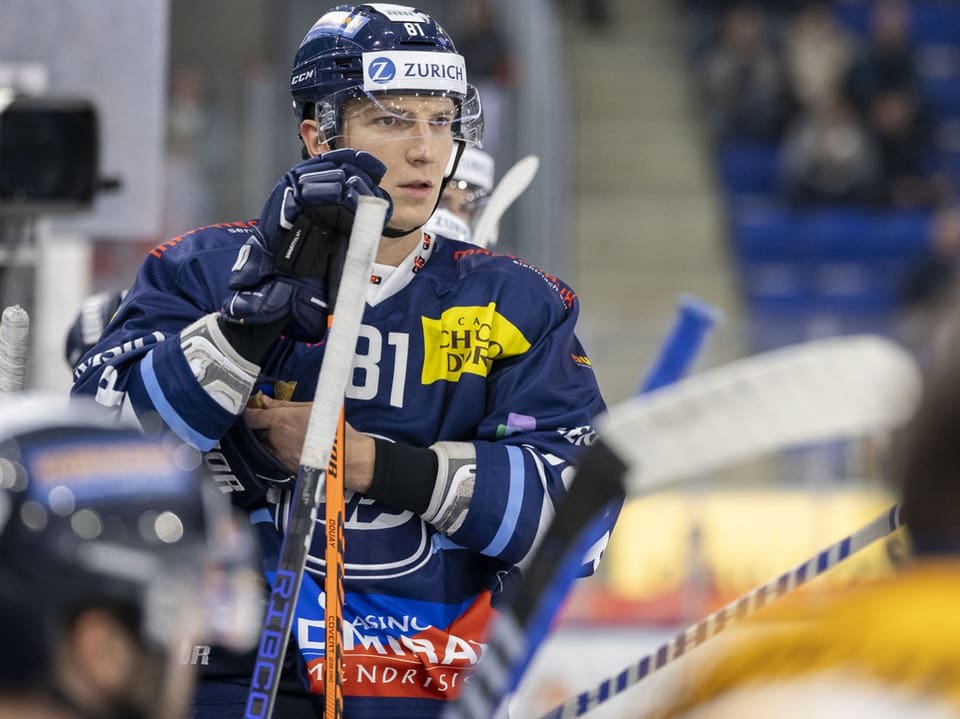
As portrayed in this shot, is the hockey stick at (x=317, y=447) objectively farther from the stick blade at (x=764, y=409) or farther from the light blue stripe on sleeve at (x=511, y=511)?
the stick blade at (x=764, y=409)

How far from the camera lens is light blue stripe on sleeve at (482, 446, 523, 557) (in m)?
2.08

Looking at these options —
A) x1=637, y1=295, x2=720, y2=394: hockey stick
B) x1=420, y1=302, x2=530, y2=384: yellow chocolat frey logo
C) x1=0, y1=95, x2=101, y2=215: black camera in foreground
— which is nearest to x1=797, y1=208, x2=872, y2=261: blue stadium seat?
x1=0, y1=95, x2=101, y2=215: black camera in foreground

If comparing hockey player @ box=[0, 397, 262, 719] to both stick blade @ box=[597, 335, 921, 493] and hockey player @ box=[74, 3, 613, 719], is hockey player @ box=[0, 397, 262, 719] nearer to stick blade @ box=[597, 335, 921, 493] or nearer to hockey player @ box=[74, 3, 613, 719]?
stick blade @ box=[597, 335, 921, 493]

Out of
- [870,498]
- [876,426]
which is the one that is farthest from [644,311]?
[876,426]

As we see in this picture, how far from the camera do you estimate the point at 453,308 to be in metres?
2.19

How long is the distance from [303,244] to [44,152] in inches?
64.5

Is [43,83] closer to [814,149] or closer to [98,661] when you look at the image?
[98,661]

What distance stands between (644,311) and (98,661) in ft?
24.7

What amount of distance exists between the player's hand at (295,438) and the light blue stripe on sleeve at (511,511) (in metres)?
0.17

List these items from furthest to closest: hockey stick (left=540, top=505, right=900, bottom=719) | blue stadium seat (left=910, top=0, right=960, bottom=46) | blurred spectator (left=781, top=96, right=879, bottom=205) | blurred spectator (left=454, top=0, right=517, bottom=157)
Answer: blue stadium seat (left=910, top=0, right=960, bottom=46), blurred spectator (left=781, top=96, right=879, bottom=205), blurred spectator (left=454, top=0, right=517, bottom=157), hockey stick (left=540, top=505, right=900, bottom=719)

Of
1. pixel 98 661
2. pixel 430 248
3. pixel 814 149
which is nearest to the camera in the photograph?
pixel 98 661

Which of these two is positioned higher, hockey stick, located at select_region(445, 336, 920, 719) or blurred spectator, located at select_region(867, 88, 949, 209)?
hockey stick, located at select_region(445, 336, 920, 719)

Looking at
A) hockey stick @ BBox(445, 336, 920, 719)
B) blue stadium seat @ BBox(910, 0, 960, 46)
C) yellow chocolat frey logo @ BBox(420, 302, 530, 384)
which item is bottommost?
yellow chocolat frey logo @ BBox(420, 302, 530, 384)

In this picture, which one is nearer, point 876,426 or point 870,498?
point 876,426
